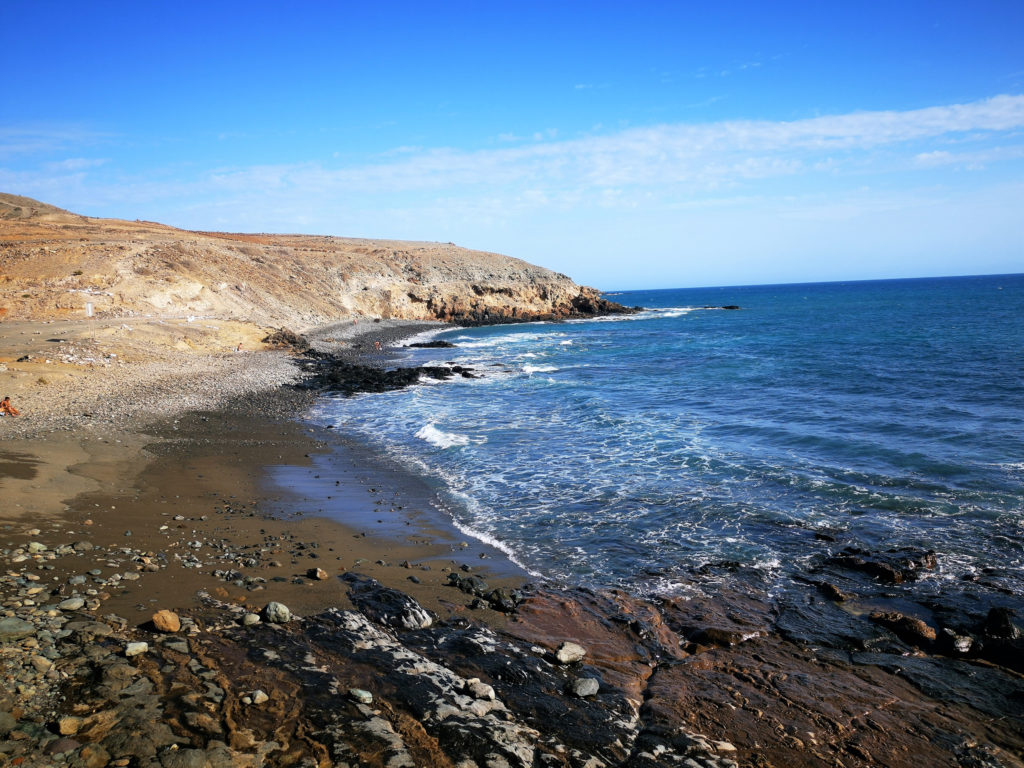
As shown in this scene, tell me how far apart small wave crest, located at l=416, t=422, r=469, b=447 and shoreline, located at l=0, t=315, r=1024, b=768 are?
7329mm

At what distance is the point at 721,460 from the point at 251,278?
149 feet

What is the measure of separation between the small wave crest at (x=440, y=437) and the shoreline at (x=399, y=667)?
24.0ft

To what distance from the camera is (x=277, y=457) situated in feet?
51.0

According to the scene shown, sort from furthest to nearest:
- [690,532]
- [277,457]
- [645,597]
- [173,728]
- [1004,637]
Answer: [277,457]
[690,532]
[645,597]
[1004,637]
[173,728]

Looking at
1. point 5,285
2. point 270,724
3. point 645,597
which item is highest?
point 5,285

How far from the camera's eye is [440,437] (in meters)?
18.5

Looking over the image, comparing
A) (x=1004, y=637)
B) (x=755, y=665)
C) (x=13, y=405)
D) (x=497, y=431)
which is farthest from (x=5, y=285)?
(x=1004, y=637)

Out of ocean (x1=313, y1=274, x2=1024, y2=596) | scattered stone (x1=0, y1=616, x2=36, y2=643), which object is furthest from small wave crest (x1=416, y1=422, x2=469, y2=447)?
scattered stone (x1=0, y1=616, x2=36, y2=643)

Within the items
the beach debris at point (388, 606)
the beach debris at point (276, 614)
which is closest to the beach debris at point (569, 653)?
the beach debris at point (388, 606)

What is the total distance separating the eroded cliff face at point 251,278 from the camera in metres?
34.4

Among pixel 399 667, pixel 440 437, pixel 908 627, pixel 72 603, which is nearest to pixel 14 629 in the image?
pixel 72 603

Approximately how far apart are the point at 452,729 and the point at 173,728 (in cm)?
227

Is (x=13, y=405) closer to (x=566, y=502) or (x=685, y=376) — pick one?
(x=566, y=502)

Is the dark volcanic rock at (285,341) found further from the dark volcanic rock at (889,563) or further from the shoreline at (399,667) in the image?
the dark volcanic rock at (889,563)
